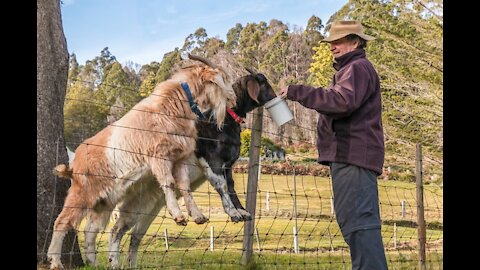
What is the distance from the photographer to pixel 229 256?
7.92 meters

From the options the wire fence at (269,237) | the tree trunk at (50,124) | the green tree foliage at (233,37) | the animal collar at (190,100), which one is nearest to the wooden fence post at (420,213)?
the wire fence at (269,237)

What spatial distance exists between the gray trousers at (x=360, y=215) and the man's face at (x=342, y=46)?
85 centimetres

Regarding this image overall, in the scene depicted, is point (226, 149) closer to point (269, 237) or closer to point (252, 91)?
point (252, 91)

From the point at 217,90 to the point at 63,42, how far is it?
68.0 inches

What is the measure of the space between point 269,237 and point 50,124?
25.6ft

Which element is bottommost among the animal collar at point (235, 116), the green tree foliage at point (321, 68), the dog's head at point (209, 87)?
the animal collar at point (235, 116)

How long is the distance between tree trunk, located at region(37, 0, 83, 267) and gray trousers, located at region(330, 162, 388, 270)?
104 inches

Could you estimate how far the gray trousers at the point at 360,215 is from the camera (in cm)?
420

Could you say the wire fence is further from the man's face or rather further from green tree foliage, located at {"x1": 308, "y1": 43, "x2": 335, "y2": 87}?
green tree foliage, located at {"x1": 308, "y1": 43, "x2": 335, "y2": 87}

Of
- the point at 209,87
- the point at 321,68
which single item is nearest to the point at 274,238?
the point at 209,87

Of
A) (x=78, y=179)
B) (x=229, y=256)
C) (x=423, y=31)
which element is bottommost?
(x=229, y=256)

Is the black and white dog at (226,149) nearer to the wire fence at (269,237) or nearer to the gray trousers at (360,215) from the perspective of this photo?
the wire fence at (269,237)
